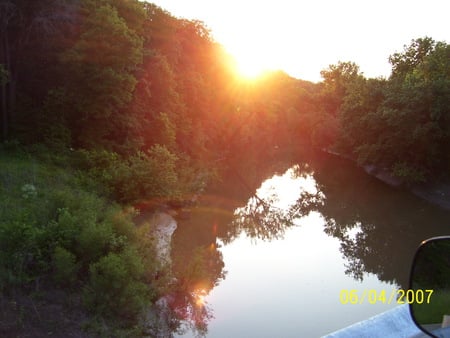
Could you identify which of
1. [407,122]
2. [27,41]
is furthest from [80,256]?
[407,122]

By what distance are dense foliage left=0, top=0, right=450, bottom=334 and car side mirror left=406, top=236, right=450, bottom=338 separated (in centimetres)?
440

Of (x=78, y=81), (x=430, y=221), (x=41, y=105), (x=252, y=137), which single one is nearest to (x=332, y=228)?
(x=430, y=221)

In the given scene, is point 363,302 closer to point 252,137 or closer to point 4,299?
point 4,299

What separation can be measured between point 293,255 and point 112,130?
9119mm

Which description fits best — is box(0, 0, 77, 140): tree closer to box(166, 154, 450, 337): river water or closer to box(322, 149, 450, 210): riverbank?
box(166, 154, 450, 337): river water

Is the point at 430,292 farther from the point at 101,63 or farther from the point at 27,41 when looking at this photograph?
the point at 27,41

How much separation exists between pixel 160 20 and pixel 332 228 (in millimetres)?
13671

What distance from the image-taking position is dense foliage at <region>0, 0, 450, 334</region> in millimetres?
6332

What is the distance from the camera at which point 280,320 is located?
7816 millimetres

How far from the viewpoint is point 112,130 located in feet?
56.4

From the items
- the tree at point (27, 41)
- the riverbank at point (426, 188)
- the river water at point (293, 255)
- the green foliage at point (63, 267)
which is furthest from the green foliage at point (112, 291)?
the riverbank at point (426, 188)

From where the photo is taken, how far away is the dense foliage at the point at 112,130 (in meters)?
6.33

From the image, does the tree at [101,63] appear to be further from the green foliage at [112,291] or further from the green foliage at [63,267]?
the green foliage at [112,291]

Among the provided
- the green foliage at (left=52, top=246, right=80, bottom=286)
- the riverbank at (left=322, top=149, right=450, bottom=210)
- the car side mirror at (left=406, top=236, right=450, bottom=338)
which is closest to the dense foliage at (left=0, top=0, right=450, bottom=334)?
the green foliage at (left=52, top=246, right=80, bottom=286)
